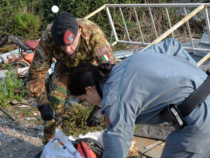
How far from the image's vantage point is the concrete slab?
11.9 feet

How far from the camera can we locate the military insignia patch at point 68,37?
9.38 ft

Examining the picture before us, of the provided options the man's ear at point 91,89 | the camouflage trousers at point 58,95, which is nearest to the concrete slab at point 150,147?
the camouflage trousers at point 58,95

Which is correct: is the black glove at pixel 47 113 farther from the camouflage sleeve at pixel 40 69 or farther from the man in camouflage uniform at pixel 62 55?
the camouflage sleeve at pixel 40 69

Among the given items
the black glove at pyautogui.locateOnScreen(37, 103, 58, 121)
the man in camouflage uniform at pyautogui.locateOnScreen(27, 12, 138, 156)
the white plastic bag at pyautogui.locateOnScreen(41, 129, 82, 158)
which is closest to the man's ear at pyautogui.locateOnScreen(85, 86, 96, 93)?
the white plastic bag at pyautogui.locateOnScreen(41, 129, 82, 158)

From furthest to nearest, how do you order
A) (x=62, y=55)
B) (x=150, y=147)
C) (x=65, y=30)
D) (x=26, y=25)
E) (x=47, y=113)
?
(x=26, y=25) → (x=150, y=147) → (x=62, y=55) → (x=47, y=113) → (x=65, y=30)

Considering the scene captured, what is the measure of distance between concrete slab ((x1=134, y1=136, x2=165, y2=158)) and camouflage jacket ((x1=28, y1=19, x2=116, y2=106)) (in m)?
1.24

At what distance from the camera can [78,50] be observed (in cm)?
325

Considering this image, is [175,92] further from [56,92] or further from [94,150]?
[56,92]

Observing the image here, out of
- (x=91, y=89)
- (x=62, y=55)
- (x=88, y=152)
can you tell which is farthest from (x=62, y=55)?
(x=91, y=89)

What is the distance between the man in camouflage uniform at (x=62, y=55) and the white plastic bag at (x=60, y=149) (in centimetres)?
32

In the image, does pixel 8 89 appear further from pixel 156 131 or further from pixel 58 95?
pixel 156 131

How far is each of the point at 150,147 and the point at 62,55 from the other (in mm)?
1545

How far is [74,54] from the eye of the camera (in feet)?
10.6

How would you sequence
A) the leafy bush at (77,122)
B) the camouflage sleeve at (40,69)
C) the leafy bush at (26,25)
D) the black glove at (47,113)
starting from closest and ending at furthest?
the black glove at (47,113) < the camouflage sleeve at (40,69) < the leafy bush at (77,122) < the leafy bush at (26,25)
